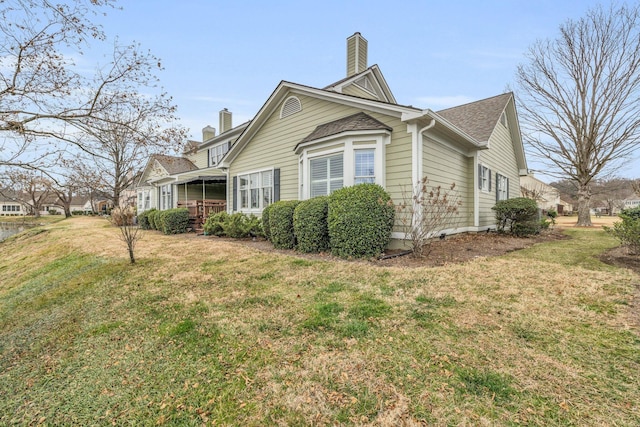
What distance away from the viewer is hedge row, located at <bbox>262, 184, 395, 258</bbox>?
6.32 meters

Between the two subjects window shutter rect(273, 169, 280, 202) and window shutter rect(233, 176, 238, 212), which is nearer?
window shutter rect(273, 169, 280, 202)

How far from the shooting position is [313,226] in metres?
7.05

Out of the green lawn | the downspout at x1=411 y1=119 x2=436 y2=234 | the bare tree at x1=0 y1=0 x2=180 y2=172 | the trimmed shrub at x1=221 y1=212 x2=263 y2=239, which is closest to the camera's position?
the green lawn

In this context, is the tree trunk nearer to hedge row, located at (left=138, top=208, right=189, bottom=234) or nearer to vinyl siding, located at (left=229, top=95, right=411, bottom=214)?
vinyl siding, located at (left=229, top=95, right=411, bottom=214)

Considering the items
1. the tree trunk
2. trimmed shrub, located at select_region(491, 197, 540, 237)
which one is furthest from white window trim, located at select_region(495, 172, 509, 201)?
the tree trunk

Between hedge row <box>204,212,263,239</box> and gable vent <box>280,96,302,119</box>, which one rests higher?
gable vent <box>280,96,302,119</box>

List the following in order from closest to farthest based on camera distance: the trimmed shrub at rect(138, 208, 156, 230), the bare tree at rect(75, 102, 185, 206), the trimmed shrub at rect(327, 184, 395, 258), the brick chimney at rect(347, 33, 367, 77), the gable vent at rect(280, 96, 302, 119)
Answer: the bare tree at rect(75, 102, 185, 206) < the trimmed shrub at rect(327, 184, 395, 258) < the gable vent at rect(280, 96, 302, 119) < the brick chimney at rect(347, 33, 367, 77) < the trimmed shrub at rect(138, 208, 156, 230)

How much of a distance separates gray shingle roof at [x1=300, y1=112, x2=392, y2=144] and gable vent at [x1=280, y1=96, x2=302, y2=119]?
1.71 meters

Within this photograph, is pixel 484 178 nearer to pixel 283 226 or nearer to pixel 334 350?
pixel 283 226

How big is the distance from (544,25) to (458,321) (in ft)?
63.3

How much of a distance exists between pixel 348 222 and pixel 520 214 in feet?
23.8

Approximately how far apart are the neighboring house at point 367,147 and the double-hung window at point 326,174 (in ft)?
0.09

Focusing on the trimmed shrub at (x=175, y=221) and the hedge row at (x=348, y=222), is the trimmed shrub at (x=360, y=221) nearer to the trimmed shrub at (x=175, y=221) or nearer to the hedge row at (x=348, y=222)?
the hedge row at (x=348, y=222)

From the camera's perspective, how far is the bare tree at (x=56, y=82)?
3.93m
